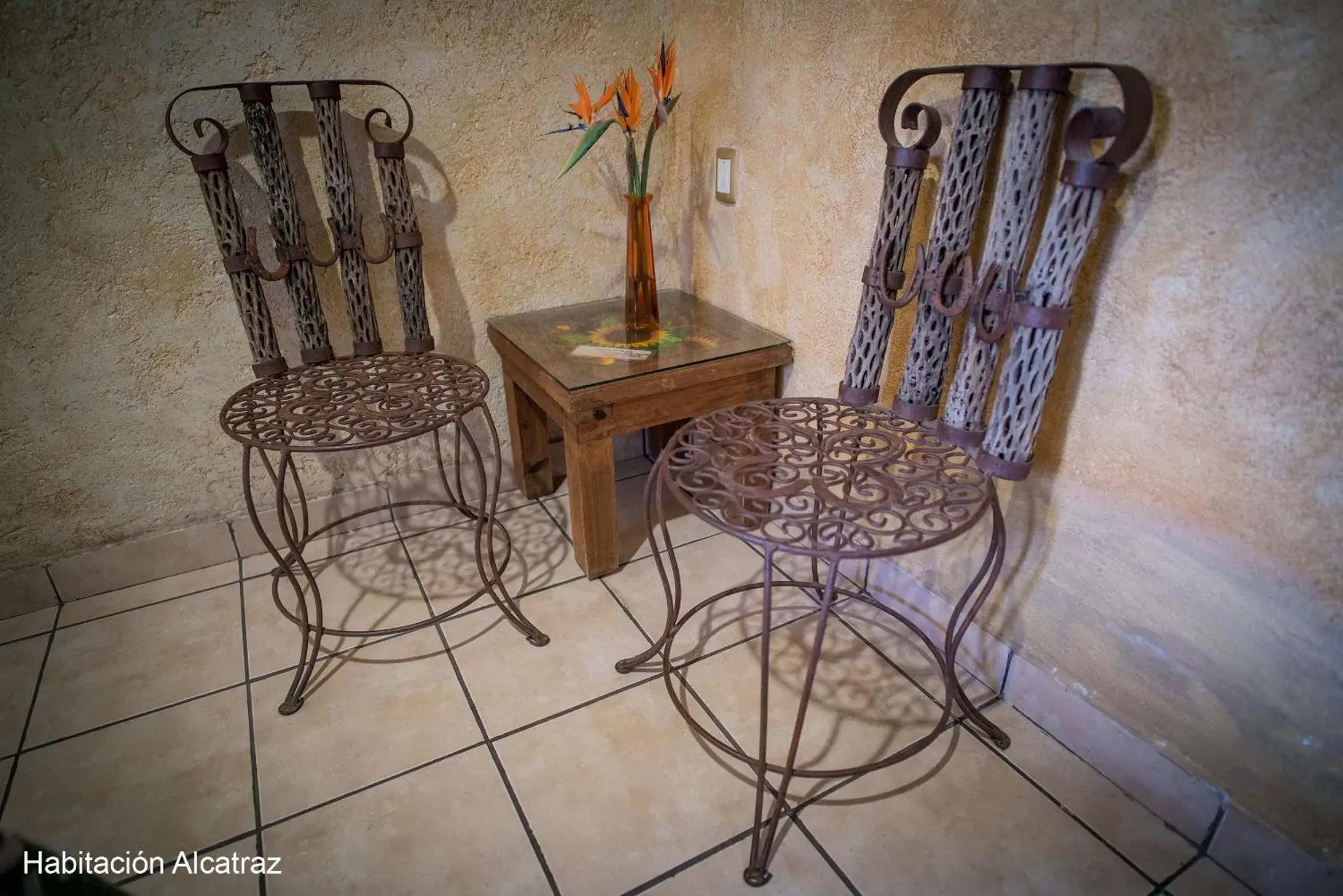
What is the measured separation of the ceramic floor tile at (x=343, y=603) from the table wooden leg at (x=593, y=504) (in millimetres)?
373

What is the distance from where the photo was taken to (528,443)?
1941mm

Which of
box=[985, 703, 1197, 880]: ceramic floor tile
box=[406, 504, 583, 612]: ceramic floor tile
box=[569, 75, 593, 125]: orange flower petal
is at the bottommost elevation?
box=[985, 703, 1197, 880]: ceramic floor tile

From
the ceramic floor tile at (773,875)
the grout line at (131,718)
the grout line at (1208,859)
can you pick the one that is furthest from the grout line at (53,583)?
the grout line at (1208,859)

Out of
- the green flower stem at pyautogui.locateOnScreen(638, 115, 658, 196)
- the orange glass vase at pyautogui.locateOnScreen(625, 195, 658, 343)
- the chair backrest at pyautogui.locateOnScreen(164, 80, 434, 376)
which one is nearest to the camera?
the chair backrest at pyautogui.locateOnScreen(164, 80, 434, 376)

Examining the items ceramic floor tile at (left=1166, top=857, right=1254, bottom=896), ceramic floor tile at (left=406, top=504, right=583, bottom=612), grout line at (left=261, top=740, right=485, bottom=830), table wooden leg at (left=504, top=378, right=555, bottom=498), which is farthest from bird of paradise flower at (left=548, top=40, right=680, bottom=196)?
ceramic floor tile at (left=1166, top=857, right=1254, bottom=896)

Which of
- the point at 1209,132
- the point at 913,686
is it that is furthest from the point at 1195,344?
the point at 913,686

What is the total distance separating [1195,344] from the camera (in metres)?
0.94

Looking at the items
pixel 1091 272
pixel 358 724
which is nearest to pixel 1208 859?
pixel 1091 272

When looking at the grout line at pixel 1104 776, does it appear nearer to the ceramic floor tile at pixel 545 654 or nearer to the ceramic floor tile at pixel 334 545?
the ceramic floor tile at pixel 545 654

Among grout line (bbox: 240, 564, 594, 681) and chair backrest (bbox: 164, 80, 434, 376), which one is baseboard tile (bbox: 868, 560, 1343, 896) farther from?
chair backrest (bbox: 164, 80, 434, 376)

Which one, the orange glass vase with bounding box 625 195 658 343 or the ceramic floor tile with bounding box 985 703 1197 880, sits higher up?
the orange glass vase with bounding box 625 195 658 343

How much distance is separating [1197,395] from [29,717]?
79.3 inches

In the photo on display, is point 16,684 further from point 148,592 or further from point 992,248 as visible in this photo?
point 992,248

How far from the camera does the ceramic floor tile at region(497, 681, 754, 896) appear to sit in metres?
1.08
